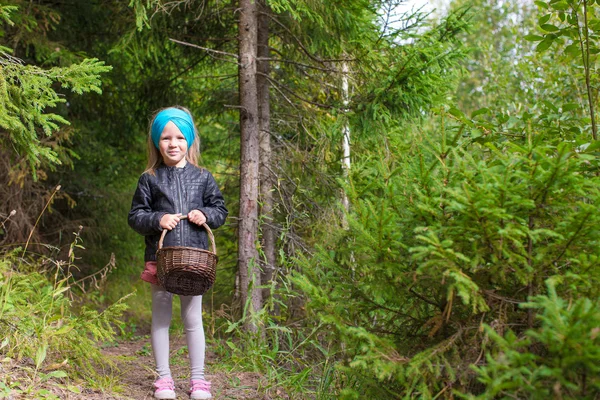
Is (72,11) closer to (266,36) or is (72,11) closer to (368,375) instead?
(266,36)

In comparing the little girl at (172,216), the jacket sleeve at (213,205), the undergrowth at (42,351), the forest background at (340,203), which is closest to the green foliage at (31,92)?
the forest background at (340,203)

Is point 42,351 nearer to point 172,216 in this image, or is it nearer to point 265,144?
point 172,216

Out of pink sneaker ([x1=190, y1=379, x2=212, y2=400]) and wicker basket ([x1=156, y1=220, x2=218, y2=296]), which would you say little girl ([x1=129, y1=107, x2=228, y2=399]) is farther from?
wicker basket ([x1=156, y1=220, x2=218, y2=296])

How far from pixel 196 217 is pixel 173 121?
717mm

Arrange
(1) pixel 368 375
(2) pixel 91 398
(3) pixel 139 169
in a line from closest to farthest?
(1) pixel 368 375, (2) pixel 91 398, (3) pixel 139 169

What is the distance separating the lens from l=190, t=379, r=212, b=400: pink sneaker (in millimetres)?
4117

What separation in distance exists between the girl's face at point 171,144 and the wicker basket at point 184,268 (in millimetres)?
583

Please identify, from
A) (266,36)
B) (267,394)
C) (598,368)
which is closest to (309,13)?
(266,36)

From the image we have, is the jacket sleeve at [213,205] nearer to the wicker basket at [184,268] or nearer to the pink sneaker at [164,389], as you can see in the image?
the wicker basket at [184,268]

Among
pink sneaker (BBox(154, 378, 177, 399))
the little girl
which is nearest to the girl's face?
the little girl

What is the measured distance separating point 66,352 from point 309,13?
335 centimetres

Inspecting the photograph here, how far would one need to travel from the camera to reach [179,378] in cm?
491

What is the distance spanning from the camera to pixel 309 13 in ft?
17.7

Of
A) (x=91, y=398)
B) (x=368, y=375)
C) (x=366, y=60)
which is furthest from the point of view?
(x=366, y=60)
